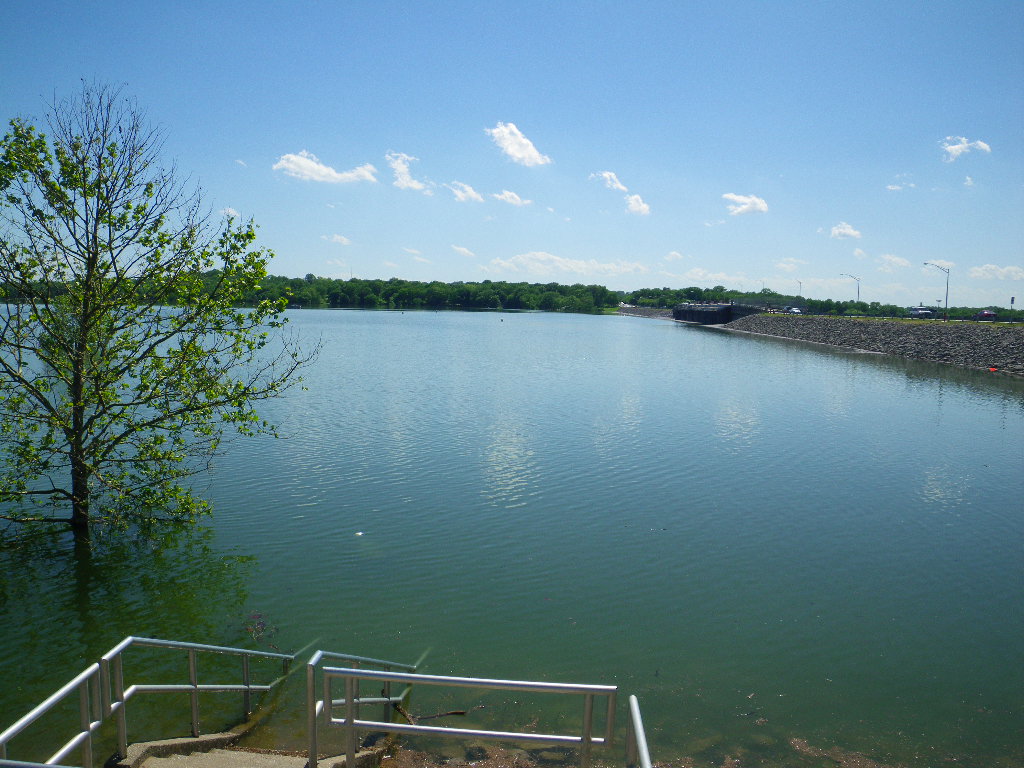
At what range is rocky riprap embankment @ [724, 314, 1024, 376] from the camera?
2867 inches

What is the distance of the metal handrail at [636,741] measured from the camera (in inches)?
186

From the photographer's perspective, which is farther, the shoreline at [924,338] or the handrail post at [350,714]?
the shoreline at [924,338]

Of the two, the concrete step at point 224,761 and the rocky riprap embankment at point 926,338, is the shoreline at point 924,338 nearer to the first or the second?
→ the rocky riprap embankment at point 926,338

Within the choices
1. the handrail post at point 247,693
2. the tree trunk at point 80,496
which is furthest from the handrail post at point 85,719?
the tree trunk at point 80,496

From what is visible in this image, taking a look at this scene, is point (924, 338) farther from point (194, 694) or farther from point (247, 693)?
point (194, 694)

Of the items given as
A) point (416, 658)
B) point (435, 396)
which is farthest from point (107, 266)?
point (435, 396)

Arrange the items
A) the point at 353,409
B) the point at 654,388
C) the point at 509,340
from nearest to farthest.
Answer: the point at 353,409
the point at 654,388
the point at 509,340

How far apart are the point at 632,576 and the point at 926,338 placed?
89.1m

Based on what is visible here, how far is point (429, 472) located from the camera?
84.0 ft

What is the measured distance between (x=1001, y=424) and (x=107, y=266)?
45.5 metres

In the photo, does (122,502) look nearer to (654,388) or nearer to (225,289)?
(225,289)

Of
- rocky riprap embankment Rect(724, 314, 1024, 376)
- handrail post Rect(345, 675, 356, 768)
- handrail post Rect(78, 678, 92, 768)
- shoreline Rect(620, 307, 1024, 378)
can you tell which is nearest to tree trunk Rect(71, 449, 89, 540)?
handrail post Rect(78, 678, 92, 768)

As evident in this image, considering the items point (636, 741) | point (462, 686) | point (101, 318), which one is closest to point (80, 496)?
point (101, 318)

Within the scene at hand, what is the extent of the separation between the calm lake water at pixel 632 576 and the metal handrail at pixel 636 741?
17.5 ft
